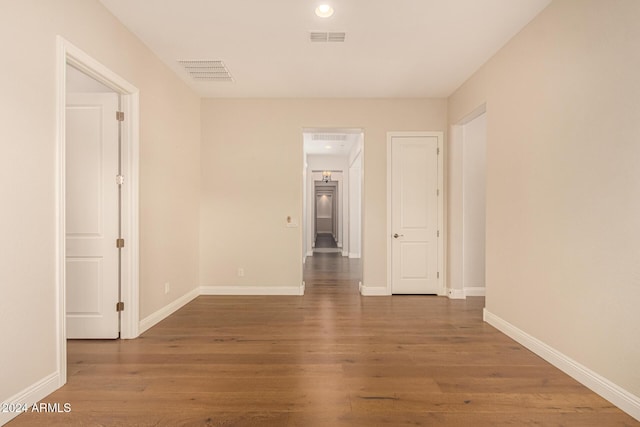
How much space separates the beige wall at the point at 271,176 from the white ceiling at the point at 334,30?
519 millimetres

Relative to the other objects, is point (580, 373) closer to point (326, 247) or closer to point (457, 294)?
point (457, 294)

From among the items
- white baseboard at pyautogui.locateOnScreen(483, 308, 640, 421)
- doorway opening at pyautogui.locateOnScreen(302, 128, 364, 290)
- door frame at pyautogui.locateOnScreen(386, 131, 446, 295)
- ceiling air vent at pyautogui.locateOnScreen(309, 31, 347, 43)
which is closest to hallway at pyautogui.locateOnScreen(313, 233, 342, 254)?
doorway opening at pyautogui.locateOnScreen(302, 128, 364, 290)

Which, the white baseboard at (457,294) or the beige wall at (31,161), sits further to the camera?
the white baseboard at (457,294)

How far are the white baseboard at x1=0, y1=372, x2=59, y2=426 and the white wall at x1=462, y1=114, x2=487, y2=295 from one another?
16.1 feet

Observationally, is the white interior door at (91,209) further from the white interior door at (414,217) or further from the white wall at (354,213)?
the white wall at (354,213)

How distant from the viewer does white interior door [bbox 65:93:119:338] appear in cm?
304

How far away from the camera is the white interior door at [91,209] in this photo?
119 inches

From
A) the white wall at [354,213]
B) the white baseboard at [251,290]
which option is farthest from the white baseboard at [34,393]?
the white wall at [354,213]

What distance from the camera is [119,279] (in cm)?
312

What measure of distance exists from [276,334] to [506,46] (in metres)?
3.88

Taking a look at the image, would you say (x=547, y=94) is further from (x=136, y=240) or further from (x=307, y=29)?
(x=136, y=240)

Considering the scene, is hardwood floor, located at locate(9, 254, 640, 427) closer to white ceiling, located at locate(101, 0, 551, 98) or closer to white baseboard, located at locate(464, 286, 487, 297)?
white baseboard, located at locate(464, 286, 487, 297)

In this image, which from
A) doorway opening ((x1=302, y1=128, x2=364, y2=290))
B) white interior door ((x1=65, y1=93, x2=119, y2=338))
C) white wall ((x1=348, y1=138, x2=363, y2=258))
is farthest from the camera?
white wall ((x1=348, y1=138, x2=363, y2=258))

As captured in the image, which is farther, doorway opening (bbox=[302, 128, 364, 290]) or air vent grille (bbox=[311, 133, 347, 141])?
doorway opening (bbox=[302, 128, 364, 290])
